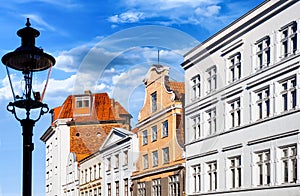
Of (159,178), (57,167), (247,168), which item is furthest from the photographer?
(57,167)

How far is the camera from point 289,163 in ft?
43.1

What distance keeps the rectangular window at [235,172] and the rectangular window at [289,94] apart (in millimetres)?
2397

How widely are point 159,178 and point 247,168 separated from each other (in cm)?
411

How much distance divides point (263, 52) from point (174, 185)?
588 centimetres

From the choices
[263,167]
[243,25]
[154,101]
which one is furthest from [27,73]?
[243,25]

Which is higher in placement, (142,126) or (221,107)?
(221,107)

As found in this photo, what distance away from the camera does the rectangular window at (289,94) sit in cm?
1323

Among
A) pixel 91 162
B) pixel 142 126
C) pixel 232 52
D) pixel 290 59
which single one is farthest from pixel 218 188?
pixel 142 126

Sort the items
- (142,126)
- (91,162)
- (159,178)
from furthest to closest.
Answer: (91,162), (159,178), (142,126)

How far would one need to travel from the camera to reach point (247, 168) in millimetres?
14938

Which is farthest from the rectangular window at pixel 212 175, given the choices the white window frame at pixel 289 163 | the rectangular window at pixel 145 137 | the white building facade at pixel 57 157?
the white building facade at pixel 57 157

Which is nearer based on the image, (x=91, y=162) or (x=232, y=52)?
(x=232, y=52)

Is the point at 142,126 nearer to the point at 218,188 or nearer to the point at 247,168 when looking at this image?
the point at 247,168

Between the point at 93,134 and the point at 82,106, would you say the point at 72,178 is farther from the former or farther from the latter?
the point at 93,134
